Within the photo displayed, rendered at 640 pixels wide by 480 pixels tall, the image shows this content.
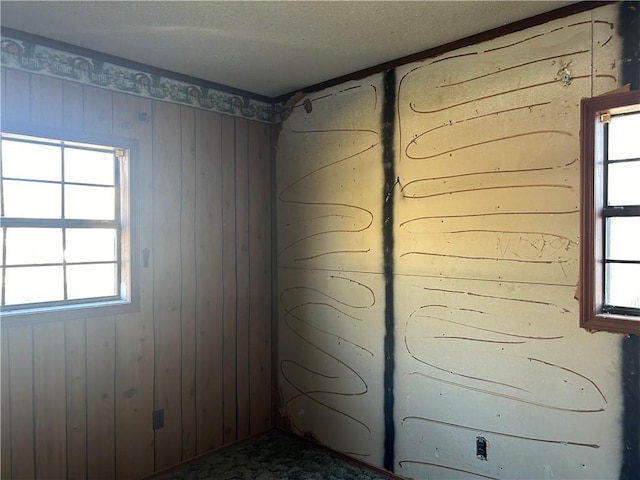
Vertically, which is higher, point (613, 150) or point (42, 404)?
point (613, 150)

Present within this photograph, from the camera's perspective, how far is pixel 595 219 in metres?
2.07

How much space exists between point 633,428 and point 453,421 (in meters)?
0.89

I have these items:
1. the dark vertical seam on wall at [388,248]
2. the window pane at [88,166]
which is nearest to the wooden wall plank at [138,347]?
the window pane at [88,166]

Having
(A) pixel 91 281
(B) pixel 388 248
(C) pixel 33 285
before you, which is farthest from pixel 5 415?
(B) pixel 388 248

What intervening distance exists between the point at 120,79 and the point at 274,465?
2.80m

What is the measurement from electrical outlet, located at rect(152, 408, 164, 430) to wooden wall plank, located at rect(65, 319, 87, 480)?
428 mm

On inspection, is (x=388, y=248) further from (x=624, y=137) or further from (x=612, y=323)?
(x=624, y=137)

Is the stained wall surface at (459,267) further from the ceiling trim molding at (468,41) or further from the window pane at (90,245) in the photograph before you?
the window pane at (90,245)

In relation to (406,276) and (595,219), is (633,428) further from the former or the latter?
(406,276)

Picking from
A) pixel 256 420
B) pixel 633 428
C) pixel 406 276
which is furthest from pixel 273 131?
pixel 633 428

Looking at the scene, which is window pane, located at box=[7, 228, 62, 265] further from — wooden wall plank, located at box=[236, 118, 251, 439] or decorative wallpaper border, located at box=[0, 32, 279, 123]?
wooden wall plank, located at box=[236, 118, 251, 439]

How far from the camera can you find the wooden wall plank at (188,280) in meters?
3.06

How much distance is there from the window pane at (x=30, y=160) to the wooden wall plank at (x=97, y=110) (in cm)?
25

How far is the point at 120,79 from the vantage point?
276 cm
